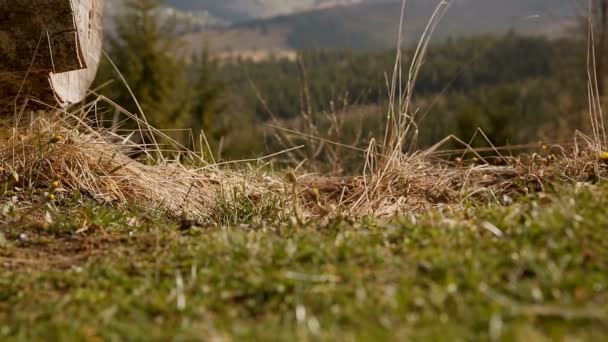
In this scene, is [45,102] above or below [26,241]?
above

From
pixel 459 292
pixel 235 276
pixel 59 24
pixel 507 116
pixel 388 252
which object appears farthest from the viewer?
pixel 507 116

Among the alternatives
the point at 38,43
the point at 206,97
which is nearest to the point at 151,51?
the point at 206,97

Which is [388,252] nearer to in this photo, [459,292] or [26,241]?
[459,292]

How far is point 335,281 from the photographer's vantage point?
2.00m

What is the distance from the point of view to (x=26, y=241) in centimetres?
289

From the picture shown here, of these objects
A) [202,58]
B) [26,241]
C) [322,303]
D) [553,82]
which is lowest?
[553,82]

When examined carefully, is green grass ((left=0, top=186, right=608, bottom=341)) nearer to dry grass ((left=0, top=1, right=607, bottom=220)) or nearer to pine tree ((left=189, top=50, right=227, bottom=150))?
dry grass ((left=0, top=1, right=607, bottom=220))

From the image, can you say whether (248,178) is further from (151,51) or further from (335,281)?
(151,51)

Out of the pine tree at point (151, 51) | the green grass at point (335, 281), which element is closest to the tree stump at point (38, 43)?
the green grass at point (335, 281)

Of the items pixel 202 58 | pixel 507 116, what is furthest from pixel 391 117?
pixel 507 116

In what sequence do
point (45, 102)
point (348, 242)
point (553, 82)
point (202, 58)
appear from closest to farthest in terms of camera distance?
1. point (348, 242)
2. point (45, 102)
3. point (202, 58)
4. point (553, 82)

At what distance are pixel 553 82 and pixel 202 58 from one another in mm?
83764

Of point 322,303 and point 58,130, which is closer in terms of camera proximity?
point 322,303

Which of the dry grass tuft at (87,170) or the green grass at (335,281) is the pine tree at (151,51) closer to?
the dry grass tuft at (87,170)
